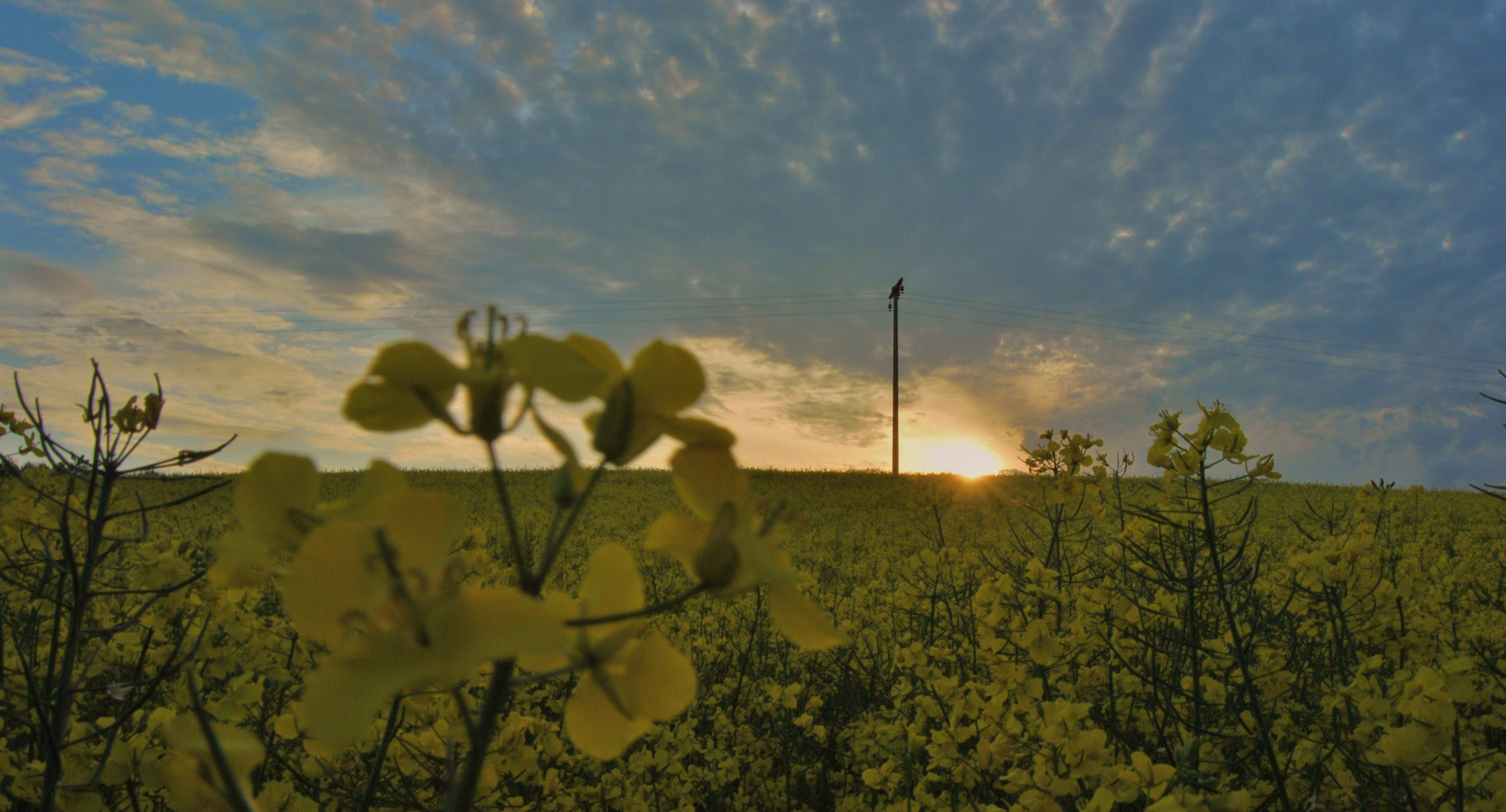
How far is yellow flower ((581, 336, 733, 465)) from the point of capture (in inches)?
21.1

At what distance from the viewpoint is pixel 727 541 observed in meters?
0.52

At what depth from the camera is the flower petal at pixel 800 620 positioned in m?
0.56

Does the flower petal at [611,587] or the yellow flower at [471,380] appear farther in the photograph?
the flower petal at [611,587]

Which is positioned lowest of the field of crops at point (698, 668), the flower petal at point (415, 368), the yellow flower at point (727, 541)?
the field of crops at point (698, 668)

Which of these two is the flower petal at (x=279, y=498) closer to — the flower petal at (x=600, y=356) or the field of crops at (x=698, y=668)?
the field of crops at (x=698, y=668)

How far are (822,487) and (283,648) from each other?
54.0 ft

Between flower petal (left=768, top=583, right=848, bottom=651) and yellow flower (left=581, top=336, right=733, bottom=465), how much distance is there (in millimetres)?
125

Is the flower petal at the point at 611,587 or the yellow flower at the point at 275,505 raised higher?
the yellow flower at the point at 275,505

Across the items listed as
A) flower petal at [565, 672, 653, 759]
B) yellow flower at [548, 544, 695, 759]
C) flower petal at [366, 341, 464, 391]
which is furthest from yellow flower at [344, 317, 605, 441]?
flower petal at [565, 672, 653, 759]

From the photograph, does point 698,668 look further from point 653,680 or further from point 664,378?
point 664,378

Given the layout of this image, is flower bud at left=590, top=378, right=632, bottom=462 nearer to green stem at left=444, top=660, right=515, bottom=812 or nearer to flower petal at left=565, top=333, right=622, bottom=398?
flower petal at left=565, top=333, right=622, bottom=398

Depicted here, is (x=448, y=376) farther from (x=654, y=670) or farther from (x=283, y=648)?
(x=283, y=648)

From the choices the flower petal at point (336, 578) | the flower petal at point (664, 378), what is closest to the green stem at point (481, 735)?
the flower petal at point (336, 578)

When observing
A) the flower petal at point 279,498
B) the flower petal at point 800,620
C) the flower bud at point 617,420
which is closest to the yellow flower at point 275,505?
the flower petal at point 279,498
